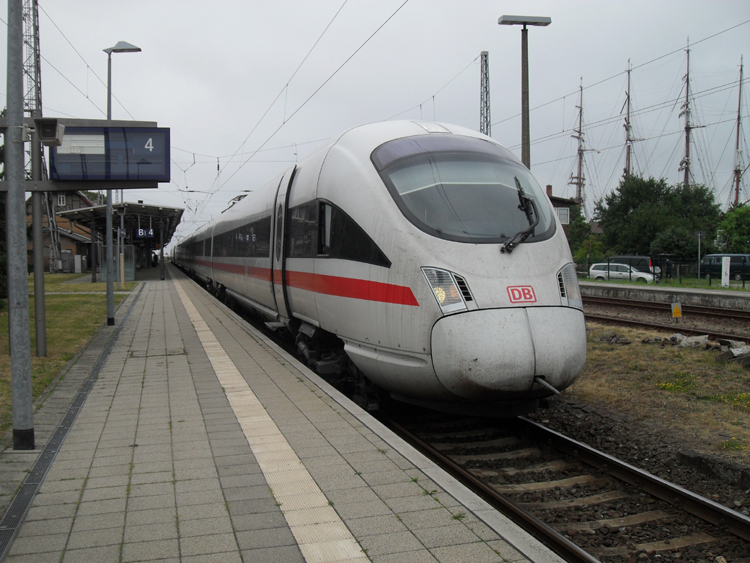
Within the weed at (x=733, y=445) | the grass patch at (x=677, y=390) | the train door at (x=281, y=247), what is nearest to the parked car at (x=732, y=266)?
the grass patch at (x=677, y=390)

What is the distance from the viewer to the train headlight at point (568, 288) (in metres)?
5.69

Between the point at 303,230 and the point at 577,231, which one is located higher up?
the point at 577,231

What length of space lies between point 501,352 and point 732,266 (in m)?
33.1

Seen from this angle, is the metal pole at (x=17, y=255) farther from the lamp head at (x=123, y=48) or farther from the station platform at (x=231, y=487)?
the lamp head at (x=123, y=48)

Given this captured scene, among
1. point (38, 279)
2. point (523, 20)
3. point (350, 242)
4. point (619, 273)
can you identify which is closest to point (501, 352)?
point (350, 242)

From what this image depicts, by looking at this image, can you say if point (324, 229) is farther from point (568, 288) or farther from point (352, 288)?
point (568, 288)

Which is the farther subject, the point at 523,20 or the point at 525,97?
the point at 525,97

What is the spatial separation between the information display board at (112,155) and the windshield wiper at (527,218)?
24.5ft

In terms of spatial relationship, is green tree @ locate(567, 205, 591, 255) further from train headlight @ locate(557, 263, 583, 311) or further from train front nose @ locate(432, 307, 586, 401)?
train front nose @ locate(432, 307, 586, 401)

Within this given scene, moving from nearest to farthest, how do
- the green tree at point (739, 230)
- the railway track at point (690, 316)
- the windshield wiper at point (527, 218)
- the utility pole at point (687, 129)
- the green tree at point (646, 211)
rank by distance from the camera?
the windshield wiper at point (527, 218)
the railway track at point (690, 316)
the green tree at point (739, 230)
the green tree at point (646, 211)
the utility pole at point (687, 129)

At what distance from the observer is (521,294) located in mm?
5402

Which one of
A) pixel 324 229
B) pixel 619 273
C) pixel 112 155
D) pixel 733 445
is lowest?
pixel 733 445

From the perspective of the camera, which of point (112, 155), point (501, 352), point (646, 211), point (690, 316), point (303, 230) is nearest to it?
point (501, 352)

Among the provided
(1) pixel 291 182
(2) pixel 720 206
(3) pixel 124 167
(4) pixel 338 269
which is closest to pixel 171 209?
(3) pixel 124 167
